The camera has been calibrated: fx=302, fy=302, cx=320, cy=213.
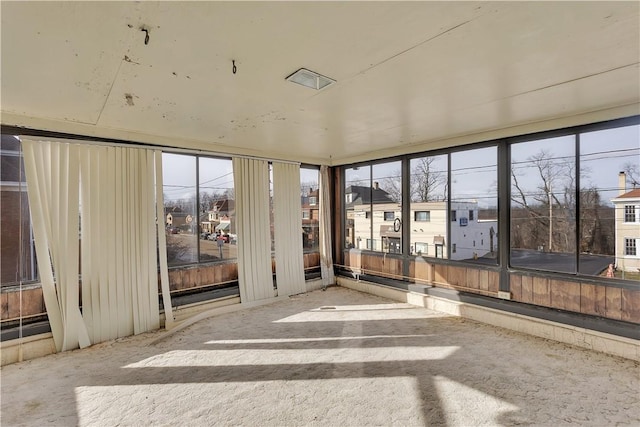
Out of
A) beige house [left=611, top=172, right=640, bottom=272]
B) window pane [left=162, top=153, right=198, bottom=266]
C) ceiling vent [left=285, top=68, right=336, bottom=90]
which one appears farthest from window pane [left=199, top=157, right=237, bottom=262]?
beige house [left=611, top=172, right=640, bottom=272]

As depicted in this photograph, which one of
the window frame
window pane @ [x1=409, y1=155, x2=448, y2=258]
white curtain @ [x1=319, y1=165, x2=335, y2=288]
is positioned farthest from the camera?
white curtain @ [x1=319, y1=165, x2=335, y2=288]

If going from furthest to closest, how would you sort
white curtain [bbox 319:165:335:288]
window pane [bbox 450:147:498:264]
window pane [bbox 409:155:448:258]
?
white curtain [bbox 319:165:335:288] → window pane [bbox 409:155:448:258] → window pane [bbox 450:147:498:264]

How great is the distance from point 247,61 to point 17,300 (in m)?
3.69

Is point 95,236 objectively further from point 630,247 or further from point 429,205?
point 630,247

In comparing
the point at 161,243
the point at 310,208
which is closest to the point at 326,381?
the point at 161,243

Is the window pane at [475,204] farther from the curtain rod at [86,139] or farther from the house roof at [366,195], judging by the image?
the curtain rod at [86,139]

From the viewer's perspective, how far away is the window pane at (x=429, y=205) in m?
4.84

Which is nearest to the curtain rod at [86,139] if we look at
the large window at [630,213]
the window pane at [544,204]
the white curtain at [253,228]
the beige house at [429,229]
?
the white curtain at [253,228]

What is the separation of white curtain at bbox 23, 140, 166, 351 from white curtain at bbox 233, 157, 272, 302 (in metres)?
1.27

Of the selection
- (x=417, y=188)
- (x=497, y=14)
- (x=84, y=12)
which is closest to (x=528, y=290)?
(x=417, y=188)

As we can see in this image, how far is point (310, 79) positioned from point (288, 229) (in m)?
3.52

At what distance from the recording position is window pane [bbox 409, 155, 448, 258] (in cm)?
484

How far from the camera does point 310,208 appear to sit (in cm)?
624

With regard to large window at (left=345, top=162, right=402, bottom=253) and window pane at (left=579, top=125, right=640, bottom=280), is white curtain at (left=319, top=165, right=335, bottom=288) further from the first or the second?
window pane at (left=579, top=125, right=640, bottom=280)
